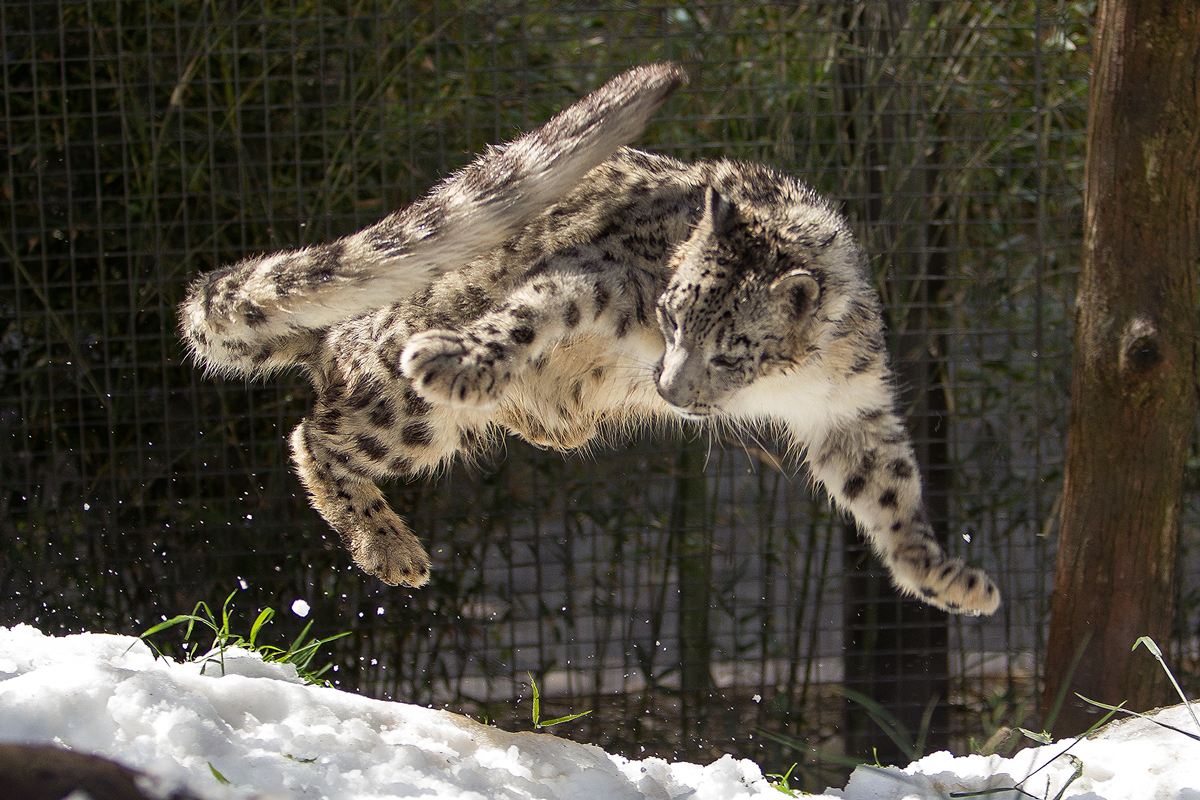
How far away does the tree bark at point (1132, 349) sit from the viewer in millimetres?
2301

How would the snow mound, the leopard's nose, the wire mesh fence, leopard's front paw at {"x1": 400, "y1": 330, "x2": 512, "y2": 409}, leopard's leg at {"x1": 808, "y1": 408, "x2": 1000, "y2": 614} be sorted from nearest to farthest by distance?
the snow mound → leopard's front paw at {"x1": 400, "y1": 330, "x2": 512, "y2": 409} → the leopard's nose → leopard's leg at {"x1": 808, "y1": 408, "x2": 1000, "y2": 614} → the wire mesh fence

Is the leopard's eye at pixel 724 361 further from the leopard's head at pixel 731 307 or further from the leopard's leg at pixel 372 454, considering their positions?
the leopard's leg at pixel 372 454

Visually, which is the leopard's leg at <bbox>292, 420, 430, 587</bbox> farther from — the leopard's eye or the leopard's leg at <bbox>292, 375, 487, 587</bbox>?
the leopard's eye

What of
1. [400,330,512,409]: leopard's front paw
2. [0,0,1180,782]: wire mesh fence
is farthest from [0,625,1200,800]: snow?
[0,0,1180,782]: wire mesh fence

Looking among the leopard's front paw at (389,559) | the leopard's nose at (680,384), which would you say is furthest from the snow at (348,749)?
the leopard's nose at (680,384)

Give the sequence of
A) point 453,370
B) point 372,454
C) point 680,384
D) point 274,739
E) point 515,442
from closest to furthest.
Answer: point 274,739
point 453,370
point 680,384
point 372,454
point 515,442

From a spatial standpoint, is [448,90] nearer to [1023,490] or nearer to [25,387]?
[25,387]

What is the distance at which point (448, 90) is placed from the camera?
360 centimetres

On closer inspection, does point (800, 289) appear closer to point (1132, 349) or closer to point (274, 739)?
point (1132, 349)

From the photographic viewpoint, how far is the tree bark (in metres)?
2.30

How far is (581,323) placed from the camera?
2.01 m

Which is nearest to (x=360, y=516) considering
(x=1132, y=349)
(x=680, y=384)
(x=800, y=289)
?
(x=680, y=384)

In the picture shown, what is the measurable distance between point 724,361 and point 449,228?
2.02ft

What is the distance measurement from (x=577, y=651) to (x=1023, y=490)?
1731 millimetres
